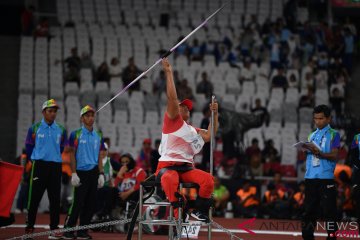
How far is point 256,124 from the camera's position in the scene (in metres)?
23.2

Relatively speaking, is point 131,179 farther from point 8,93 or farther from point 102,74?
point 8,93

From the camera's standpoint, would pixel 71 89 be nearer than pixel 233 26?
Yes

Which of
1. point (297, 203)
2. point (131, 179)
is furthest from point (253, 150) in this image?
point (131, 179)

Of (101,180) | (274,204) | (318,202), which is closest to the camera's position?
(318,202)

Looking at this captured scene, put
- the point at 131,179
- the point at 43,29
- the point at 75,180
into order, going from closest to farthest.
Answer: the point at 75,180 → the point at 131,179 → the point at 43,29

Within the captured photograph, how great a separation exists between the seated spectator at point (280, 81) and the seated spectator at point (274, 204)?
216 inches

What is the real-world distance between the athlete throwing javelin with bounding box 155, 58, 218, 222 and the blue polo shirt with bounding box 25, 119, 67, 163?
309cm

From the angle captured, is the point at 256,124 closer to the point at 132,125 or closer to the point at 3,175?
the point at 132,125

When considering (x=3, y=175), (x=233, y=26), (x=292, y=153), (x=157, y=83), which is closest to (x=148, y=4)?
(x=233, y=26)

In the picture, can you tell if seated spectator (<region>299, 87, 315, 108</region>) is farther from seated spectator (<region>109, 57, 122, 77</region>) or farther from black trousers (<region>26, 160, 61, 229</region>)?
black trousers (<region>26, 160, 61, 229</region>)

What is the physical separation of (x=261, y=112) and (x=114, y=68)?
4.70 m

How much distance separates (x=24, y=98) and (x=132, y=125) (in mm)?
3103

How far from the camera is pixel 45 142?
13352 millimetres

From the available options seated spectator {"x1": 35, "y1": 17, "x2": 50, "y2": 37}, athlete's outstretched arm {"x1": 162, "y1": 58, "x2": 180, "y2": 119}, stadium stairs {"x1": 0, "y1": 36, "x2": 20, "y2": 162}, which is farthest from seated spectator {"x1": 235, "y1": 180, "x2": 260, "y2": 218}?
athlete's outstretched arm {"x1": 162, "y1": 58, "x2": 180, "y2": 119}
